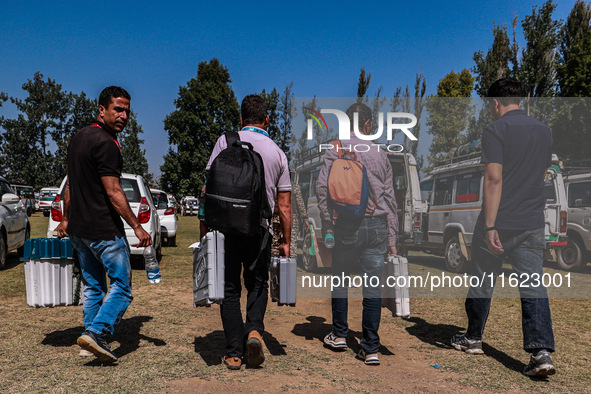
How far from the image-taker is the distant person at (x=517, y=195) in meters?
3.75

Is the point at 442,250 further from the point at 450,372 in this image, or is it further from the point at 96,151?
the point at 96,151

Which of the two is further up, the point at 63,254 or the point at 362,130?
the point at 362,130

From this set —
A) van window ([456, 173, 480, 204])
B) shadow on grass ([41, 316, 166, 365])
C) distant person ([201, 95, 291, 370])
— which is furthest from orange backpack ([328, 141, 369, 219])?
van window ([456, 173, 480, 204])

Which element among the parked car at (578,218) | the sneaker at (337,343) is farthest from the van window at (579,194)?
the sneaker at (337,343)

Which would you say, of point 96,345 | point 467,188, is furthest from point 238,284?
point 467,188

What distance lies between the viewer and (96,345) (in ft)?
11.5

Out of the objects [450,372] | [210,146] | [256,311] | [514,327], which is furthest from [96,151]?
[210,146]

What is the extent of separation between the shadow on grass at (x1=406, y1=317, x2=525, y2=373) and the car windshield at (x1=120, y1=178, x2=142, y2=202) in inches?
221

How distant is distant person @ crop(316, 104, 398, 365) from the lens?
3.99m

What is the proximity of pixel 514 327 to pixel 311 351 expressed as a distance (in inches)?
100

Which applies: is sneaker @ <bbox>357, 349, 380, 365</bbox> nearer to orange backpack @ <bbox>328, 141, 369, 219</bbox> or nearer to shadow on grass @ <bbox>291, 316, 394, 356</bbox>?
shadow on grass @ <bbox>291, 316, 394, 356</bbox>

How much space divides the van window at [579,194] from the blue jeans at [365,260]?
9.09m

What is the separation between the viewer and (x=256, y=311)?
149 inches

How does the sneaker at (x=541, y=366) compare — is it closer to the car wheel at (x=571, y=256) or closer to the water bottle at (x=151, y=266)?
the water bottle at (x=151, y=266)
